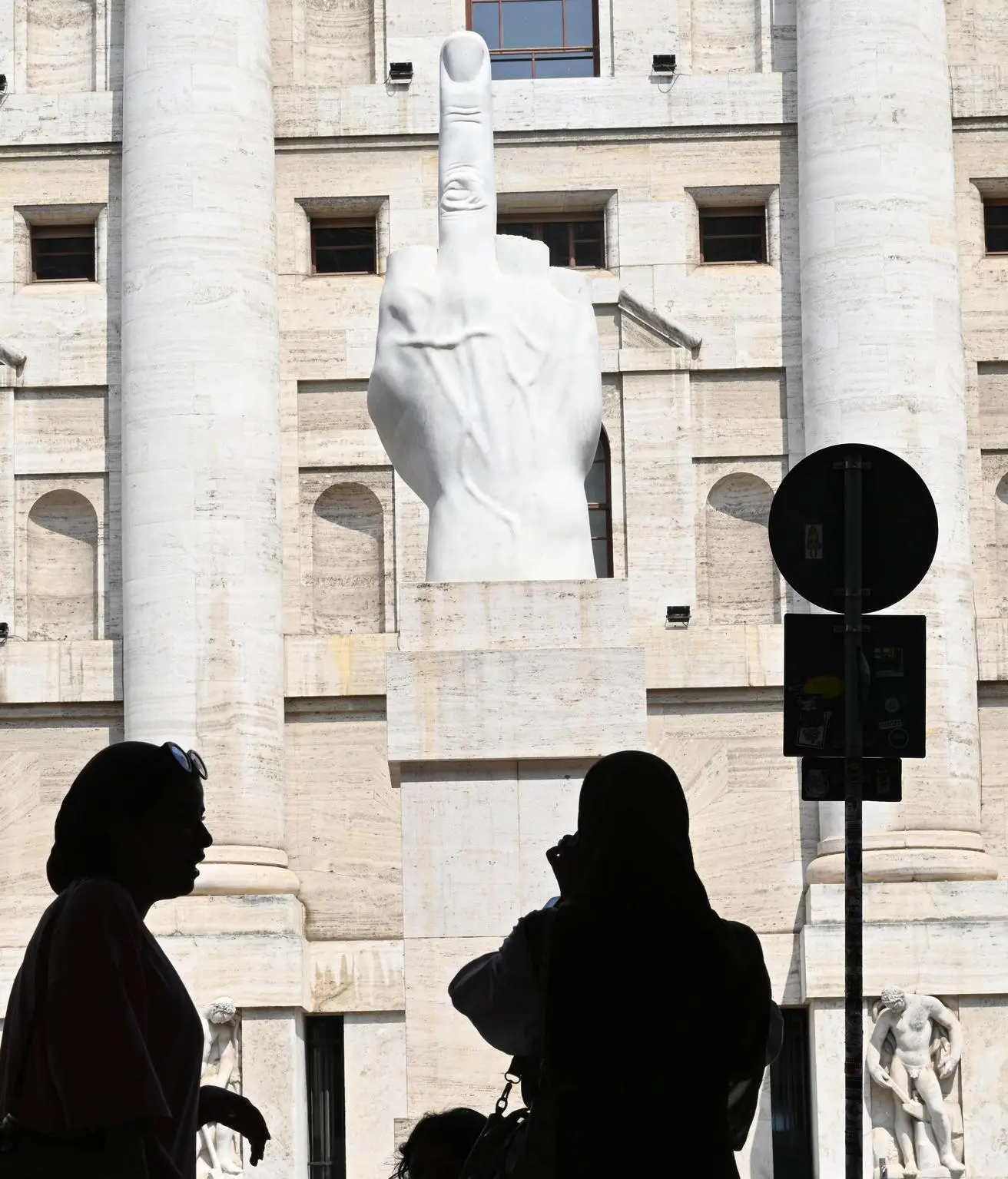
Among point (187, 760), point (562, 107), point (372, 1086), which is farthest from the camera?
point (562, 107)

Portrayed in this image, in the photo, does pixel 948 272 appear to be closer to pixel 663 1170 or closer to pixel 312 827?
pixel 312 827

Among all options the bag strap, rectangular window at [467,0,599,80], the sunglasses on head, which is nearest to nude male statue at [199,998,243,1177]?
rectangular window at [467,0,599,80]

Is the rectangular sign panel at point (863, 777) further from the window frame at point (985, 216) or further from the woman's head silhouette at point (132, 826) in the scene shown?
the window frame at point (985, 216)

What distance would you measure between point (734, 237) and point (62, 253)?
24.5 ft

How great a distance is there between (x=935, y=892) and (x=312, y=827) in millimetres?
6526

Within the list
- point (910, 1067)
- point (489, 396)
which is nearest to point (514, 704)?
point (489, 396)

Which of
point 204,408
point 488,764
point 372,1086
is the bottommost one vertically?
point 372,1086

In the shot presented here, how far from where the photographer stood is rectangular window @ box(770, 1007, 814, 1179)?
24.0m

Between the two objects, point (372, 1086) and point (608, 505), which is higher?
point (608, 505)

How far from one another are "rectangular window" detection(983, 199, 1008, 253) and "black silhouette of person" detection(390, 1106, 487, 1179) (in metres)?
22.1

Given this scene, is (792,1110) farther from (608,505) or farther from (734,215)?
(734,215)

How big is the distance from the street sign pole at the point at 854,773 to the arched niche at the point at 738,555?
1855cm

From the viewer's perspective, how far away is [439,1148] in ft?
21.1

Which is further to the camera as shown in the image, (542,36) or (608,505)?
(542,36)
